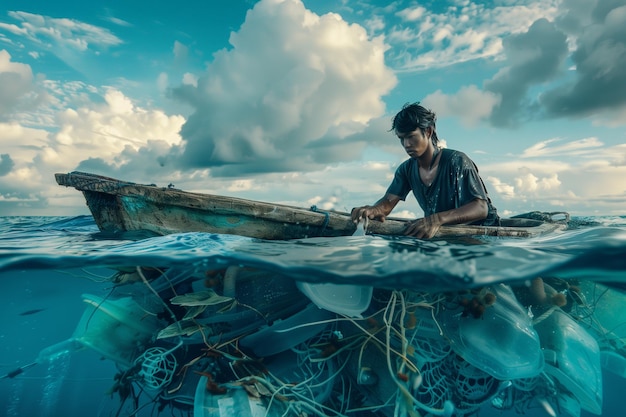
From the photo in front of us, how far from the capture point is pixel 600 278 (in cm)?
558

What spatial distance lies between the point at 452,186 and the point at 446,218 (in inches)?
32.8

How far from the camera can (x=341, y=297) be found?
13.2 ft

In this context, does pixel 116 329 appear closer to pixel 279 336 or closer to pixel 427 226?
pixel 279 336

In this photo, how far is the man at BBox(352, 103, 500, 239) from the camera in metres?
4.63

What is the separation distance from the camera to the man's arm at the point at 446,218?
14.6 ft

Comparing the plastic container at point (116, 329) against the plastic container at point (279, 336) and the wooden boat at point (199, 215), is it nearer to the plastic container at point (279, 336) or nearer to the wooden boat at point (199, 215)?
the wooden boat at point (199, 215)

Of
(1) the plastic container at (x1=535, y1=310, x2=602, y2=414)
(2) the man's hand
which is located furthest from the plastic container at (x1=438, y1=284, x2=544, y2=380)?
(2) the man's hand

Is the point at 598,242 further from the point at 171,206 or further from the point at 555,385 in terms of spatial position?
the point at 171,206

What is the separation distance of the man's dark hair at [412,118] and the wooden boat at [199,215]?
5.15 feet

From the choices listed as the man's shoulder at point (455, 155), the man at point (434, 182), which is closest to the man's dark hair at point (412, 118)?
the man at point (434, 182)

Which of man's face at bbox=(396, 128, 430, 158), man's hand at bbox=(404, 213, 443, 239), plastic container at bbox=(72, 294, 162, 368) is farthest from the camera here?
man's face at bbox=(396, 128, 430, 158)

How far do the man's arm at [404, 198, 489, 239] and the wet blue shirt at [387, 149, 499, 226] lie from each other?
198 millimetres

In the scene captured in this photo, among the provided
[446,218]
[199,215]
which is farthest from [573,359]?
[199,215]

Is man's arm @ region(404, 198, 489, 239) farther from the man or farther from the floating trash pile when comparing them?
the floating trash pile
